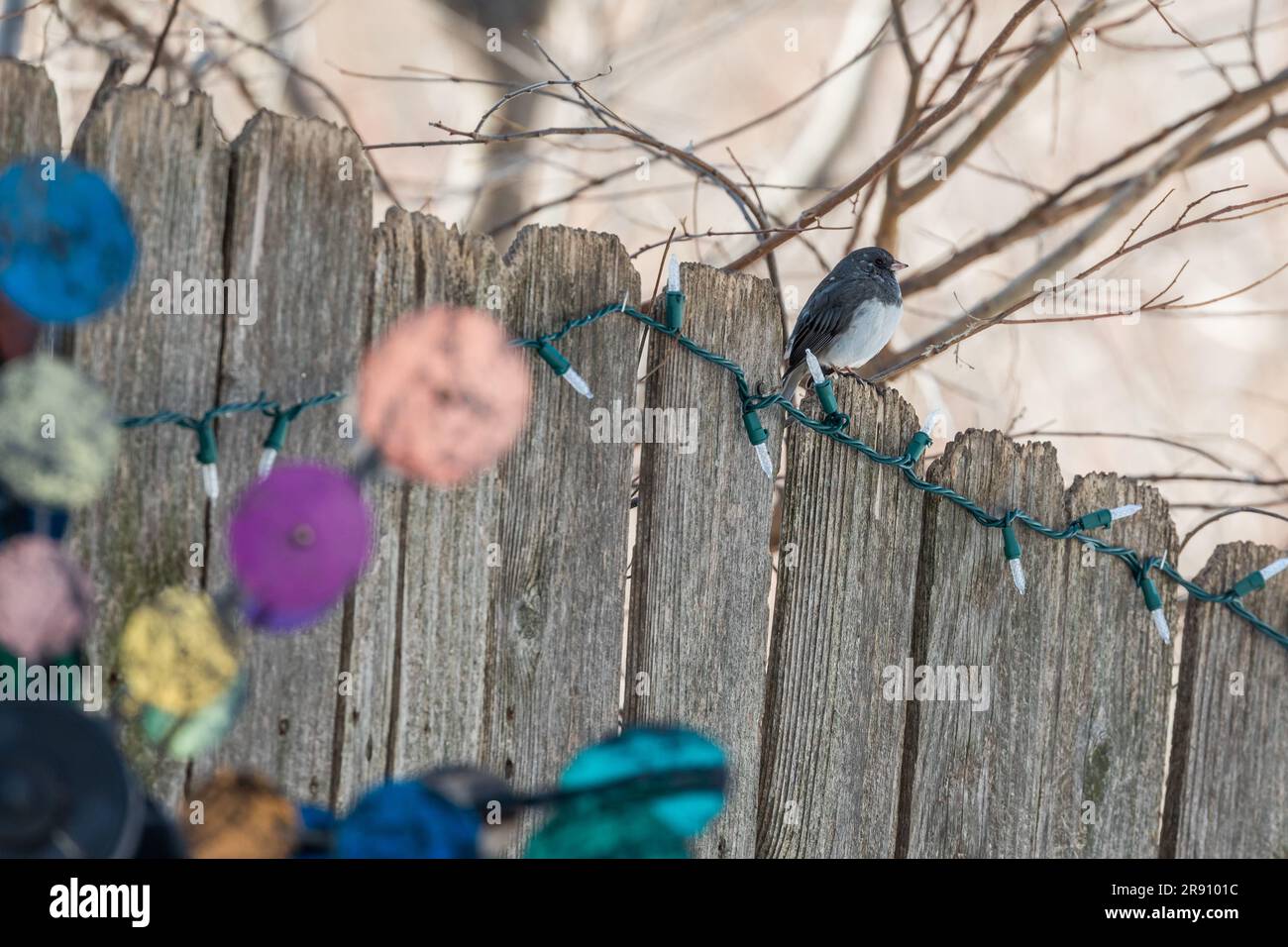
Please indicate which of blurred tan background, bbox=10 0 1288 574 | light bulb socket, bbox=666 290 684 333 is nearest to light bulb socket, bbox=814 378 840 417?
light bulb socket, bbox=666 290 684 333

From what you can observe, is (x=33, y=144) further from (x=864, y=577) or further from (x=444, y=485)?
(x=864, y=577)

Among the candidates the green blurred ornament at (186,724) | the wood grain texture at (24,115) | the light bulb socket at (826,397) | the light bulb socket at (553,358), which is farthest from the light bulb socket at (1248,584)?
the wood grain texture at (24,115)

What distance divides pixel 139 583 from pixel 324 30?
6.80 m

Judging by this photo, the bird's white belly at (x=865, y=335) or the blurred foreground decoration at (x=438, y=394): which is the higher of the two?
the bird's white belly at (x=865, y=335)

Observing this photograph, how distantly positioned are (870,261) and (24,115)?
6.45 ft

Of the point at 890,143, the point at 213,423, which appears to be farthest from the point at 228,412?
the point at 890,143

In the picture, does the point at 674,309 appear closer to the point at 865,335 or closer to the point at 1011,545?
the point at 1011,545

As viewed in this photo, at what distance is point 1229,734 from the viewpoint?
92.3 inches

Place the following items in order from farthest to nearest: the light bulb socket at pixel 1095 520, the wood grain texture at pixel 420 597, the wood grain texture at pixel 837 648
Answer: the light bulb socket at pixel 1095 520 < the wood grain texture at pixel 837 648 < the wood grain texture at pixel 420 597

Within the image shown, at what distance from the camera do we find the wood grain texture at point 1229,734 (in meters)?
2.32

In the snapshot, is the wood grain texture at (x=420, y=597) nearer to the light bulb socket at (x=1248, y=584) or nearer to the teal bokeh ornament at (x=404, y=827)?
the teal bokeh ornament at (x=404, y=827)

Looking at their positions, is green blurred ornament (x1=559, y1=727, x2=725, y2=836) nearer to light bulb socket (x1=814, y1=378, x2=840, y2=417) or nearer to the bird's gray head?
light bulb socket (x1=814, y1=378, x2=840, y2=417)

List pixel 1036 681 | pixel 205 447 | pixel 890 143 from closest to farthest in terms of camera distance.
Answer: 1. pixel 205 447
2. pixel 1036 681
3. pixel 890 143

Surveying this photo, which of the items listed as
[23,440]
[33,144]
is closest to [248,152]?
[33,144]
